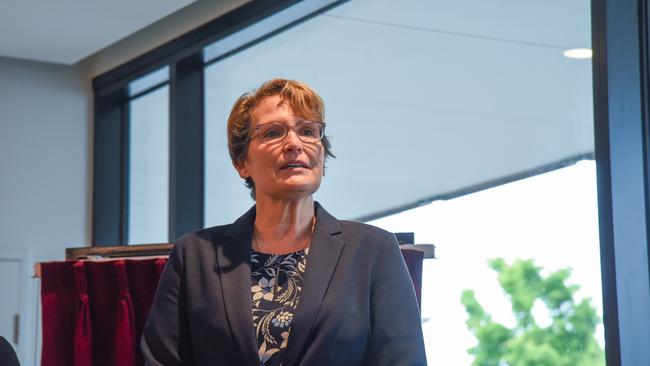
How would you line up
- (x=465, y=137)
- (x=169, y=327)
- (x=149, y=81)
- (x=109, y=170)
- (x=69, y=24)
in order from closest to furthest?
(x=169, y=327)
(x=465, y=137)
(x=69, y=24)
(x=149, y=81)
(x=109, y=170)

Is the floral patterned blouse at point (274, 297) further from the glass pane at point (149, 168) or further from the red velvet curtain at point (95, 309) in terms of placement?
the glass pane at point (149, 168)

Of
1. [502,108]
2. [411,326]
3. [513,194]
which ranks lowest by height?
[411,326]

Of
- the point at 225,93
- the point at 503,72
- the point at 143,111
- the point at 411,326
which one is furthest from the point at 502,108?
the point at 143,111

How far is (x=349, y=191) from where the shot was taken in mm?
3857

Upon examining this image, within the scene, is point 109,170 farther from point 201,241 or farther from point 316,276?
point 316,276

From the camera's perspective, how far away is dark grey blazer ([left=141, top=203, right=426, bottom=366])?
2.18 meters

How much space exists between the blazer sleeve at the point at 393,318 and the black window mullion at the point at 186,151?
243cm

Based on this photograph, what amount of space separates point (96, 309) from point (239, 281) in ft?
3.28

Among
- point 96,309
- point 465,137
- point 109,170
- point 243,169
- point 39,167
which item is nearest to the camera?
point 243,169

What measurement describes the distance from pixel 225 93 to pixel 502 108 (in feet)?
5.46

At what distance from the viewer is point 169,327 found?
7.58 ft

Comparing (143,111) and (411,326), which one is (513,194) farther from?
(143,111)

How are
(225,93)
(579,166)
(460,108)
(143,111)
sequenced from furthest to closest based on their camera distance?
(143,111) → (225,93) → (460,108) → (579,166)

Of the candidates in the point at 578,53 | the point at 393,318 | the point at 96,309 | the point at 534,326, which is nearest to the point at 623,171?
the point at 578,53
